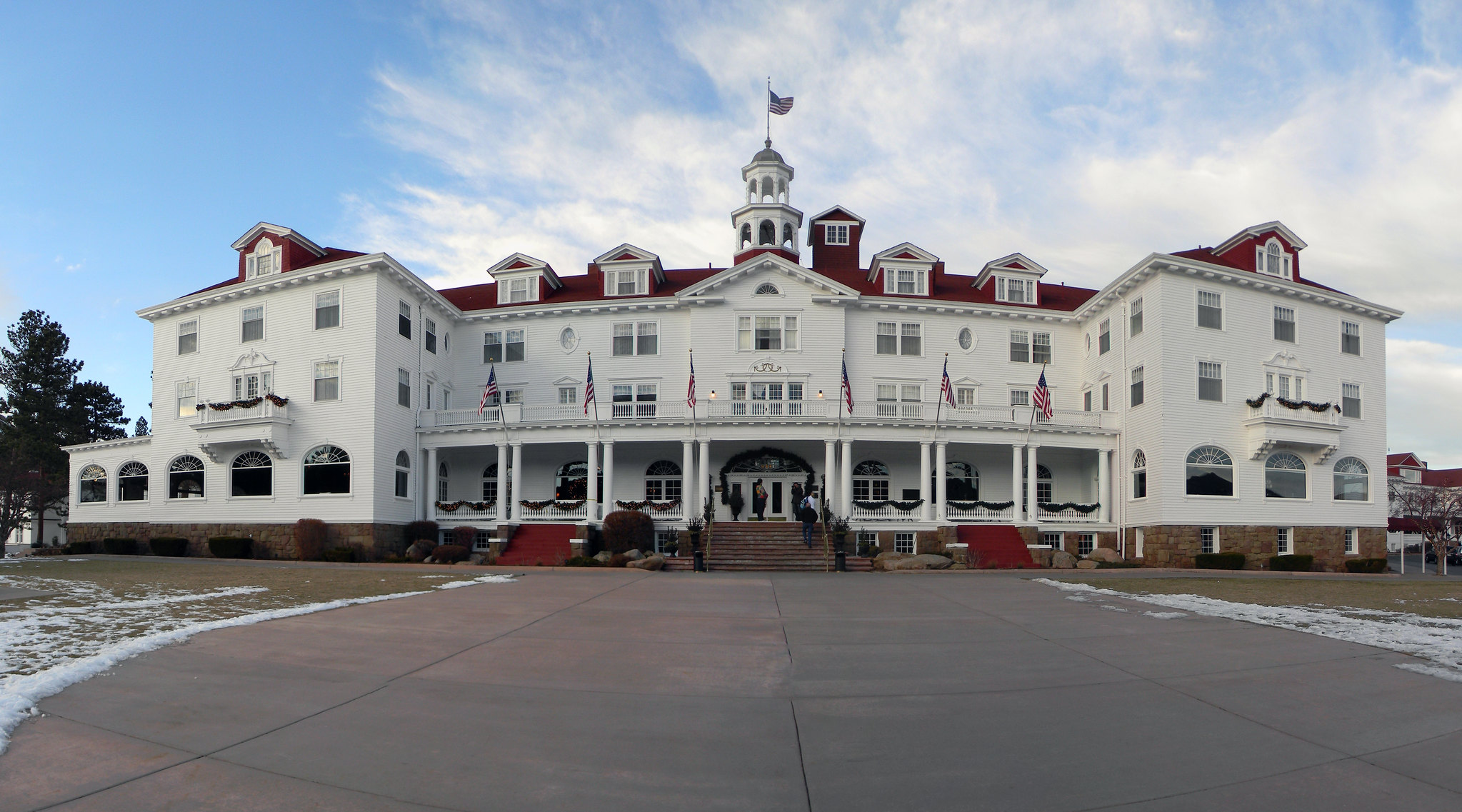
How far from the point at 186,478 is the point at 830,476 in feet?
88.2

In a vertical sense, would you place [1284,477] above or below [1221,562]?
above

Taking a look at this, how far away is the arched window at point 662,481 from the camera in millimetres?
40656

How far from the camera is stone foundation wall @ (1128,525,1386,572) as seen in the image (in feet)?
112

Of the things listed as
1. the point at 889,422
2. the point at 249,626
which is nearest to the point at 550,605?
the point at 249,626

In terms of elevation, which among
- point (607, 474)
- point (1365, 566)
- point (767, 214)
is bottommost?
point (1365, 566)

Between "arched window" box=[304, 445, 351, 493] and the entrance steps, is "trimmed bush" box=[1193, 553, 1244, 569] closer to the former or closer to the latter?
the entrance steps

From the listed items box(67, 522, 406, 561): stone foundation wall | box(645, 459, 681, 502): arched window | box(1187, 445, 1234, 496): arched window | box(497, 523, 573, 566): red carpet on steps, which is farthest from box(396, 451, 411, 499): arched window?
box(1187, 445, 1234, 496): arched window

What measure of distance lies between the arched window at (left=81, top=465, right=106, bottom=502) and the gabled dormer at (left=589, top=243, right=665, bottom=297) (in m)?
23.9

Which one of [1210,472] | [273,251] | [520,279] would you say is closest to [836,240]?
[520,279]

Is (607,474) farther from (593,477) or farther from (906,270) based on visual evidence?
(906,270)

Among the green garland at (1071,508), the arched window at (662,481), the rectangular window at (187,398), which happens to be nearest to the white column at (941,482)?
the green garland at (1071,508)

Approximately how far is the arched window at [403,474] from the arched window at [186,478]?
840 centimetres

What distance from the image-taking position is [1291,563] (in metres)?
34.2

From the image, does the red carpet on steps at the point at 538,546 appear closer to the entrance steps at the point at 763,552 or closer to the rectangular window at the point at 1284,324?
the entrance steps at the point at 763,552
